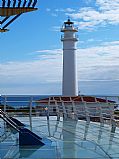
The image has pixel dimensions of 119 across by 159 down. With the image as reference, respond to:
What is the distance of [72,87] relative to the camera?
23891 millimetres

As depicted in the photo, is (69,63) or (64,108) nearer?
(64,108)

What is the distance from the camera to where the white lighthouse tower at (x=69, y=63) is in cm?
2394

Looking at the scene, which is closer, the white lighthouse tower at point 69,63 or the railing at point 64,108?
the railing at point 64,108

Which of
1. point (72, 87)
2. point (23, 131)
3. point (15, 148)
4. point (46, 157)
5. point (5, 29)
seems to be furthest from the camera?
point (72, 87)

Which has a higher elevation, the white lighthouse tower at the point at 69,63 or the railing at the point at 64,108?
the white lighthouse tower at the point at 69,63

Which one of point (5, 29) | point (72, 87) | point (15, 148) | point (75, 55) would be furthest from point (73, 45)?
point (15, 148)

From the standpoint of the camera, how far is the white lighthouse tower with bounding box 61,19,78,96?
23.9m

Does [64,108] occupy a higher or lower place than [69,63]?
lower

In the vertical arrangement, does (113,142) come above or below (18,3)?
below

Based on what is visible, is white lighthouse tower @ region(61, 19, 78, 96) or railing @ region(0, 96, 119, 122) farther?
white lighthouse tower @ region(61, 19, 78, 96)

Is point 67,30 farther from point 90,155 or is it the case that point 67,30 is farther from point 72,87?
point 90,155

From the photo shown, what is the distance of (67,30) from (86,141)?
1963cm

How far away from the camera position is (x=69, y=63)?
24344 mm

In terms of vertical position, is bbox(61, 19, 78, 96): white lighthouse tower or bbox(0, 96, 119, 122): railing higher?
bbox(61, 19, 78, 96): white lighthouse tower
